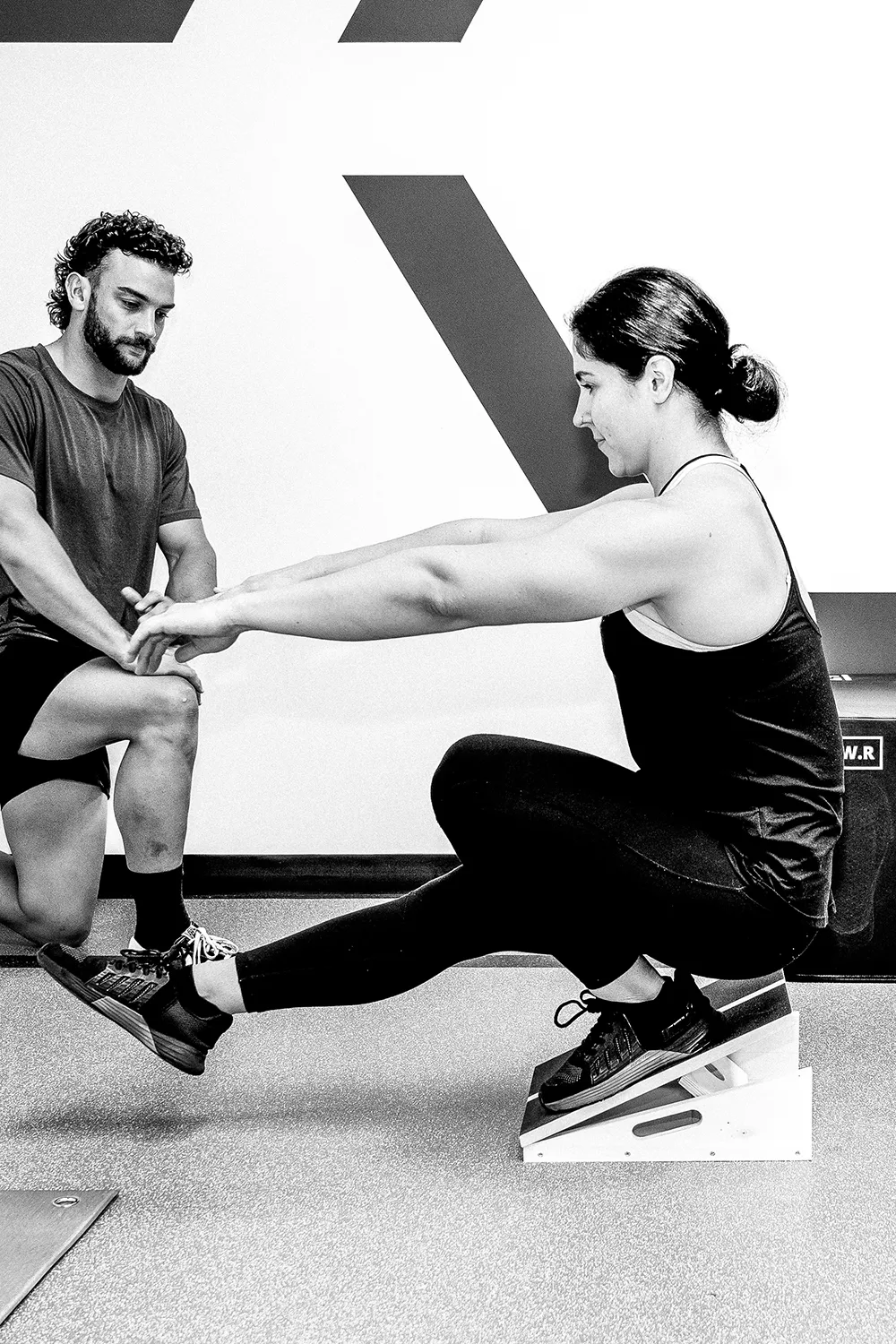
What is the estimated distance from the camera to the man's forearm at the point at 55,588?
2268 millimetres

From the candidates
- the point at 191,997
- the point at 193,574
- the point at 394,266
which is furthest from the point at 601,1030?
the point at 394,266

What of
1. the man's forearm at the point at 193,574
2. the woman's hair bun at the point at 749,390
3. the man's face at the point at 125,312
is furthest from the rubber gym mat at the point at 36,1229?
the man's face at the point at 125,312

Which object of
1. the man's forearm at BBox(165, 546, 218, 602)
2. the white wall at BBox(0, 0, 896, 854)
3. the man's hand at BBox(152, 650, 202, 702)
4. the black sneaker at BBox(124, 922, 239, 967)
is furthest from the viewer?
the white wall at BBox(0, 0, 896, 854)

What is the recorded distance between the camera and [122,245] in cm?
256

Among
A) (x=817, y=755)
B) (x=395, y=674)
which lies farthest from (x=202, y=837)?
(x=817, y=755)

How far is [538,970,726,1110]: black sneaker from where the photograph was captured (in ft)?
5.16

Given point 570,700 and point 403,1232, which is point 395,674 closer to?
point 570,700

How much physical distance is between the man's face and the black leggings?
51.4 inches

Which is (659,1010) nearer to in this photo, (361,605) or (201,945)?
(361,605)

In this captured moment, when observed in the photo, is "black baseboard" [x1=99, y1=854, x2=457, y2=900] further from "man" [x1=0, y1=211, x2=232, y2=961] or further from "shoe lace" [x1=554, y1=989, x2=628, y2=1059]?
"shoe lace" [x1=554, y1=989, x2=628, y2=1059]

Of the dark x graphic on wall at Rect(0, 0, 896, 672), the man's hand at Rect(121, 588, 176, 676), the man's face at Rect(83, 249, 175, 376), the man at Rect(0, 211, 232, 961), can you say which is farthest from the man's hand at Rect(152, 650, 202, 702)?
the dark x graphic on wall at Rect(0, 0, 896, 672)

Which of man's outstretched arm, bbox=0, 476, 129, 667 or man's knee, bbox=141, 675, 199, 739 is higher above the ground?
man's outstretched arm, bbox=0, 476, 129, 667

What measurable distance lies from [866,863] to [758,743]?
3.04ft

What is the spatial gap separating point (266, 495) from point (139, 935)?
1122 millimetres
